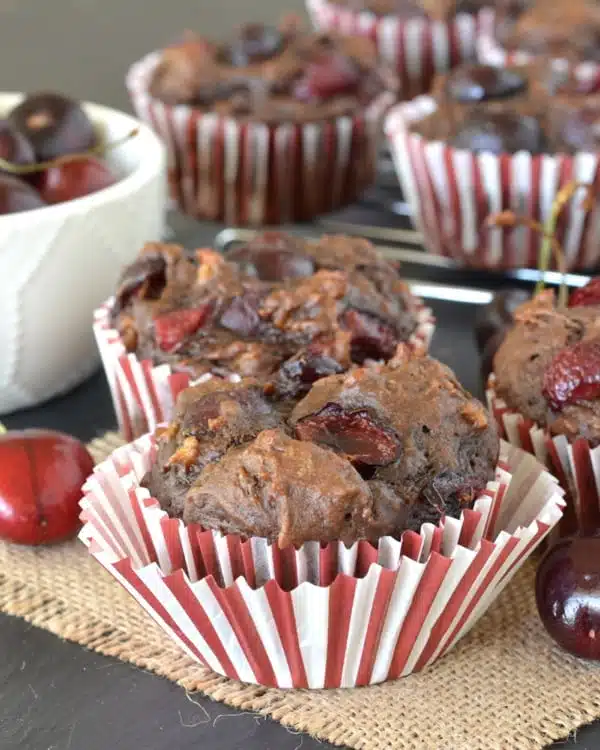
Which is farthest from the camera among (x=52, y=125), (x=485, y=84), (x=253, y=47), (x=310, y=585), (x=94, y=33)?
(x=94, y=33)

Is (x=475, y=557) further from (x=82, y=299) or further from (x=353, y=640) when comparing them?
(x=82, y=299)

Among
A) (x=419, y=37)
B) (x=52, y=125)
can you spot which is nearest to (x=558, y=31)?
(x=419, y=37)

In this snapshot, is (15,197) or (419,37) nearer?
(15,197)

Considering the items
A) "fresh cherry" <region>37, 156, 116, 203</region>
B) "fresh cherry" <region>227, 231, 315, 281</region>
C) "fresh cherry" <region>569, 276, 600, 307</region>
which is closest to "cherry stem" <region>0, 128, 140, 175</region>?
"fresh cherry" <region>37, 156, 116, 203</region>

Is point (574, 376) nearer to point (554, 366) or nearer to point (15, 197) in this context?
point (554, 366)

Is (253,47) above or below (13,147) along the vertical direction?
below

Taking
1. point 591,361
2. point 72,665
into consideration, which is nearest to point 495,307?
point 591,361

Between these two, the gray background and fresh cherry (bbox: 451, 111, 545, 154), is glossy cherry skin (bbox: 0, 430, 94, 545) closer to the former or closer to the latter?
fresh cherry (bbox: 451, 111, 545, 154)

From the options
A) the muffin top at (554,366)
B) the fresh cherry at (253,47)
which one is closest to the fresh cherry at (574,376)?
the muffin top at (554,366)
